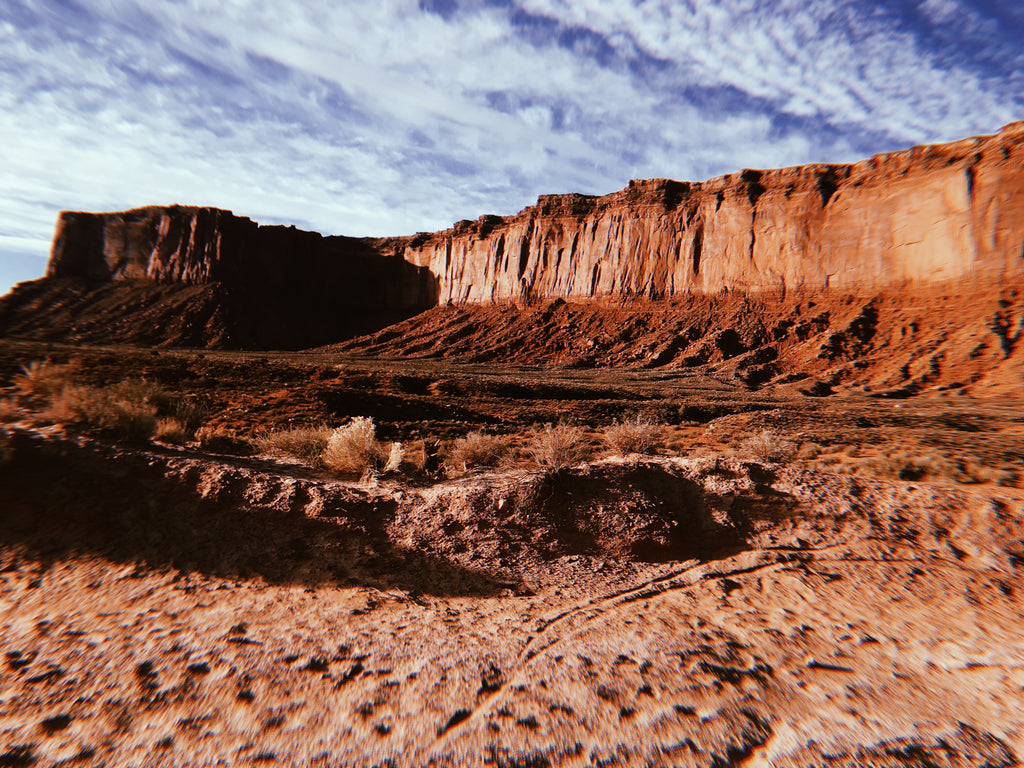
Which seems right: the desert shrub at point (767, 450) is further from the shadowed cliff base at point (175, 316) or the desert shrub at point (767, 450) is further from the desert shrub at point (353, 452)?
the shadowed cliff base at point (175, 316)

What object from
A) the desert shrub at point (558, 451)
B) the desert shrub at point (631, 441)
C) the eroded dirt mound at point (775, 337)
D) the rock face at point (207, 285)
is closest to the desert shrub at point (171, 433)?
the desert shrub at point (558, 451)

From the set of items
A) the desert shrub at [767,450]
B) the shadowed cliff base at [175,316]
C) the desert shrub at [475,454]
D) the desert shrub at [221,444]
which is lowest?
the desert shrub at [221,444]

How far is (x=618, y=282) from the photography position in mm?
54594

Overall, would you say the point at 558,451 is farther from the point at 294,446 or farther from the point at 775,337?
the point at 775,337

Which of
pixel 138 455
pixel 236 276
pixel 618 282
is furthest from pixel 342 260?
pixel 138 455

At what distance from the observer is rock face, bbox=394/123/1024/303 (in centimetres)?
3475

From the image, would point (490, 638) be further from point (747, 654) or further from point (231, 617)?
point (231, 617)

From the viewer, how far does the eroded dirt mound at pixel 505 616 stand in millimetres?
1770

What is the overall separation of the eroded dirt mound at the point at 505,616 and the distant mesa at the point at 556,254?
146 feet

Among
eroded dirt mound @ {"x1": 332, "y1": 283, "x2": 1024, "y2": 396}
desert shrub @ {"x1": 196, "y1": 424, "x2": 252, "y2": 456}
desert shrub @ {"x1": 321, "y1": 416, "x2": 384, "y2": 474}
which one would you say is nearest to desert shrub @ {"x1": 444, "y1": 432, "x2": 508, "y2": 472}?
desert shrub @ {"x1": 321, "y1": 416, "x2": 384, "y2": 474}

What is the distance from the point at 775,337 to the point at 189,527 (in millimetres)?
44258

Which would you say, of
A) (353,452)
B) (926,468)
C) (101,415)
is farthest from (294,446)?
(926,468)

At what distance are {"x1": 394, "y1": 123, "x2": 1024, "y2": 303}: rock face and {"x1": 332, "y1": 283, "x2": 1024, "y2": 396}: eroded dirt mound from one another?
2.40 meters

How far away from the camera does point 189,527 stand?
11.9ft
